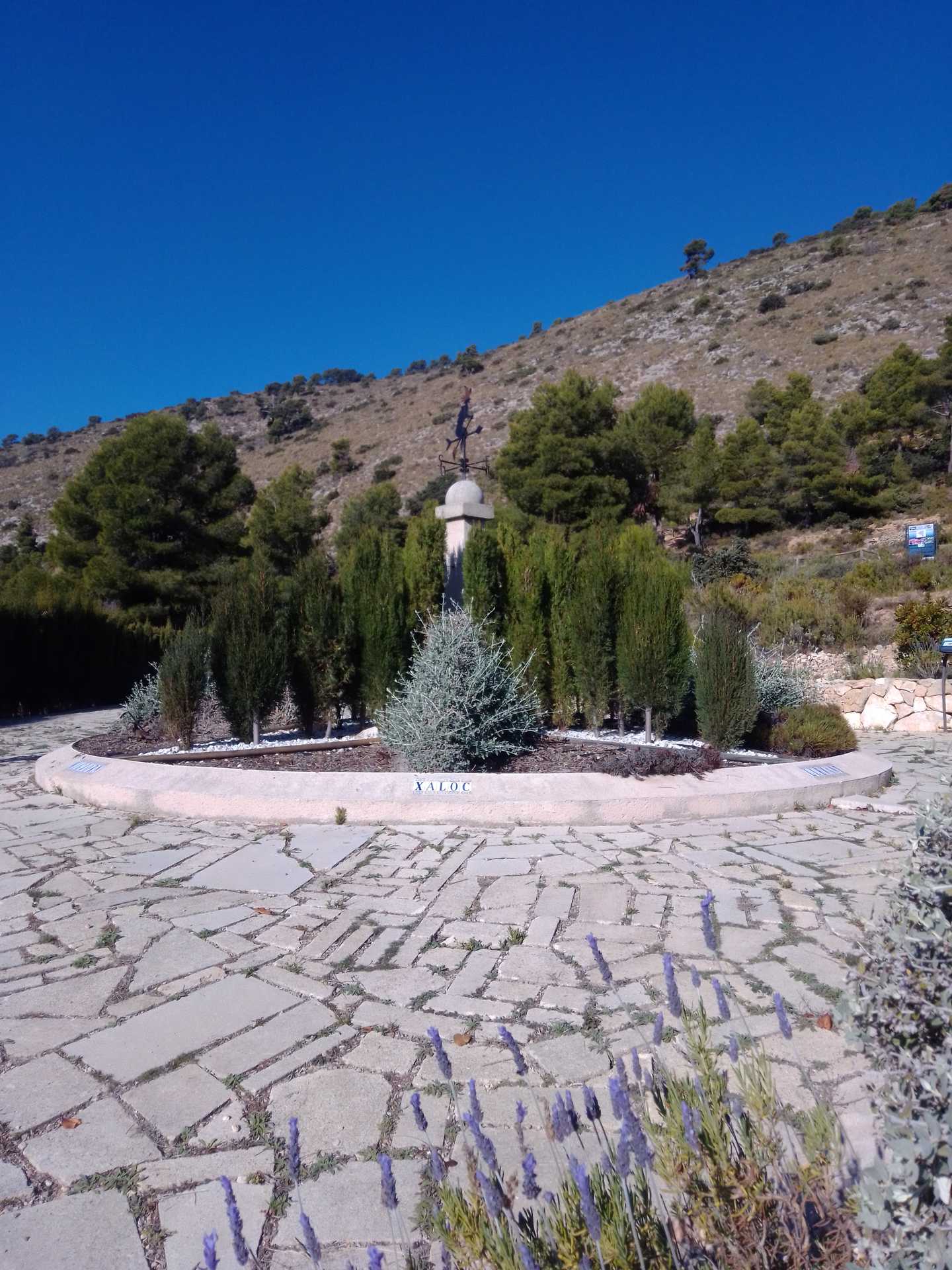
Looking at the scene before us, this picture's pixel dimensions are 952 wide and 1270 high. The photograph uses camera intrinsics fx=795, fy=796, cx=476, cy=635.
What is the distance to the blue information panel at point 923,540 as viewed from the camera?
639 inches

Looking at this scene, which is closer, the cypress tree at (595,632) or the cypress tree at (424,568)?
the cypress tree at (595,632)

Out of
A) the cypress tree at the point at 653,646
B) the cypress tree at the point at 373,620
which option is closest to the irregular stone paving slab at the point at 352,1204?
the cypress tree at the point at 653,646

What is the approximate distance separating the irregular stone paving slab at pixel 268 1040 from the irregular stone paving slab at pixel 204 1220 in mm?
552

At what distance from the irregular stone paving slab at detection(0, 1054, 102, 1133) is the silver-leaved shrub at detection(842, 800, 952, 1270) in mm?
2178

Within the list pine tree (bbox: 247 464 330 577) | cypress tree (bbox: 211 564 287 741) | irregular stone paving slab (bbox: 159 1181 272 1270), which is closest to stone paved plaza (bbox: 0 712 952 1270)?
irregular stone paving slab (bbox: 159 1181 272 1270)

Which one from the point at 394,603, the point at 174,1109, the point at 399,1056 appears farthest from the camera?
the point at 394,603

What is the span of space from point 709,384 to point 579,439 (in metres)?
16.9

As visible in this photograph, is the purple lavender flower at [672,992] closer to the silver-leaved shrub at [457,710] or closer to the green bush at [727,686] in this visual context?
the silver-leaved shrub at [457,710]

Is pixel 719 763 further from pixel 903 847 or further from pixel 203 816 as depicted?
pixel 203 816

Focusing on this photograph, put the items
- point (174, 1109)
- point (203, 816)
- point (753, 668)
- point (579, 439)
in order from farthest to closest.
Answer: point (579, 439) < point (753, 668) < point (203, 816) < point (174, 1109)

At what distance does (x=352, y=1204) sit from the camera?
1894mm

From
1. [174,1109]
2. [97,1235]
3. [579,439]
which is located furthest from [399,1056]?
[579,439]

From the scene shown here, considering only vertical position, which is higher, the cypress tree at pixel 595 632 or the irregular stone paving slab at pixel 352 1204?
the cypress tree at pixel 595 632

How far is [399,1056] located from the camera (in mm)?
2564
